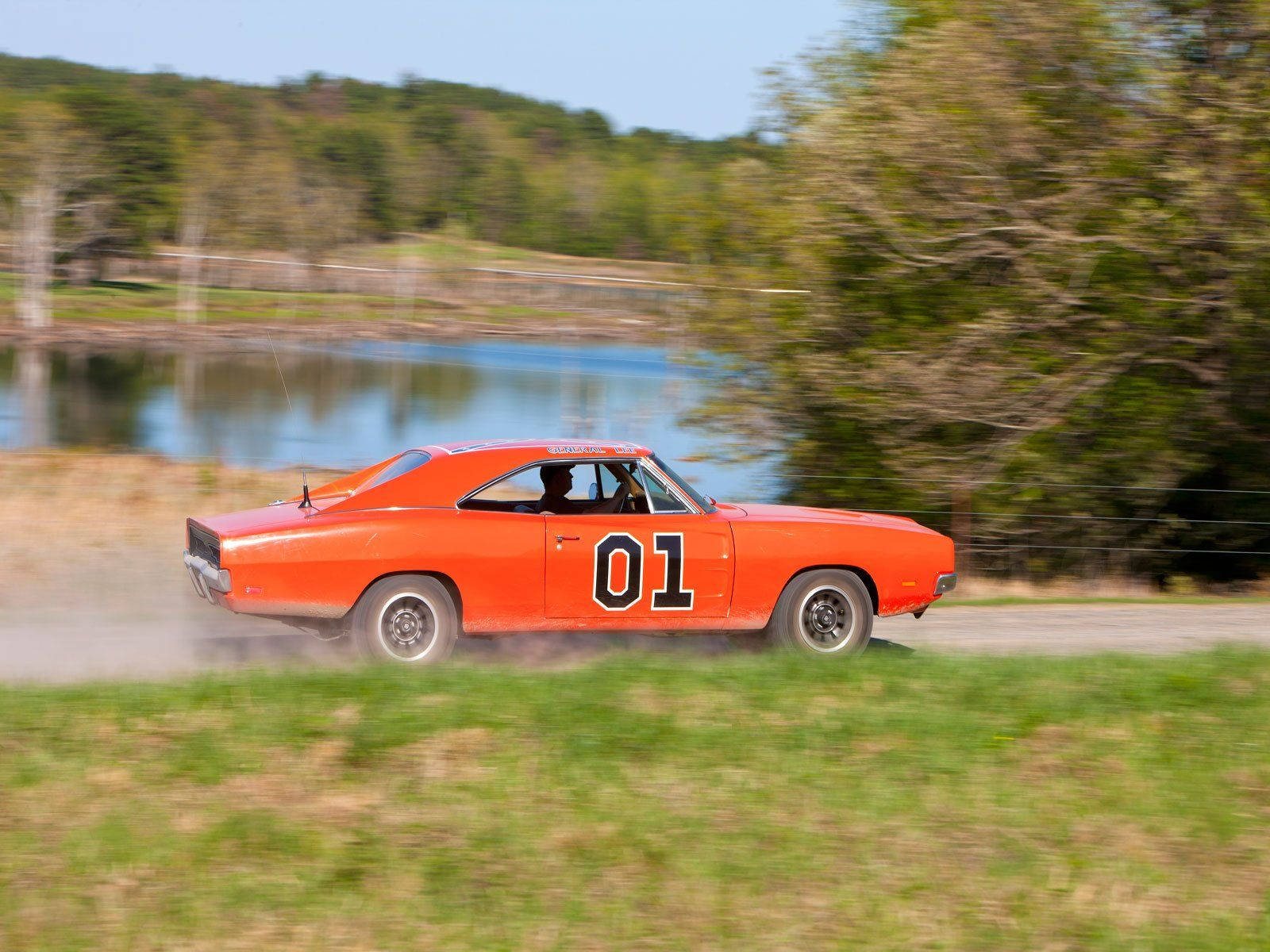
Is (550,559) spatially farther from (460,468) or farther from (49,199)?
(49,199)

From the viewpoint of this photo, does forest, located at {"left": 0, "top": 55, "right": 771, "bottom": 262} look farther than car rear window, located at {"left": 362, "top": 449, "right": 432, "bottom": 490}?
Yes

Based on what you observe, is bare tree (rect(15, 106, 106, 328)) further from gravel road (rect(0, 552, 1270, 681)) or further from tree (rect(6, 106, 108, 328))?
gravel road (rect(0, 552, 1270, 681))

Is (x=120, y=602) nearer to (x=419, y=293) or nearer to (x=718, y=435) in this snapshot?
(x=718, y=435)

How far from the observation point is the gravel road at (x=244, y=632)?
314 inches

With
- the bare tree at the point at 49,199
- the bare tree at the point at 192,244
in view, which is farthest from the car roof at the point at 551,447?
the bare tree at the point at 192,244

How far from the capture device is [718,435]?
16266 millimetres

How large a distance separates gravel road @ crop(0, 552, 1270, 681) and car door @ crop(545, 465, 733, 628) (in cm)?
45

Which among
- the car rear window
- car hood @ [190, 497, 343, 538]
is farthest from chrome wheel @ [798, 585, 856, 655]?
car hood @ [190, 497, 343, 538]

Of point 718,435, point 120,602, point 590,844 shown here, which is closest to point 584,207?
point 718,435

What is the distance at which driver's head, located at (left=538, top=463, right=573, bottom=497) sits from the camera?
8.24 m

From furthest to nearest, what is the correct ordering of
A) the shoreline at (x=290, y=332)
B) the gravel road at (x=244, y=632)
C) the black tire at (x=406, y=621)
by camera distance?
the shoreline at (x=290, y=332) < the gravel road at (x=244, y=632) < the black tire at (x=406, y=621)

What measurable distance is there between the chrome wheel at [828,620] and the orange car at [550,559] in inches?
0.4

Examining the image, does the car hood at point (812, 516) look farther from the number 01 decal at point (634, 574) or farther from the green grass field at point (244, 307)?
the green grass field at point (244, 307)

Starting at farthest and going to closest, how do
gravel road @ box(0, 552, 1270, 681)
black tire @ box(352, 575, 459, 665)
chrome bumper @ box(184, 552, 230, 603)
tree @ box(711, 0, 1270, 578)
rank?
tree @ box(711, 0, 1270, 578), gravel road @ box(0, 552, 1270, 681), black tire @ box(352, 575, 459, 665), chrome bumper @ box(184, 552, 230, 603)
